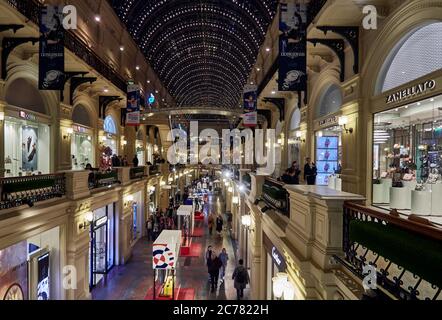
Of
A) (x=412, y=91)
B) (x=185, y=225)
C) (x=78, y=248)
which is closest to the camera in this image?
(x=412, y=91)

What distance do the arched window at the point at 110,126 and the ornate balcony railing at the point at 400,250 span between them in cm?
1822

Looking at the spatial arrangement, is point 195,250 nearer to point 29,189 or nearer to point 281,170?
point 281,170

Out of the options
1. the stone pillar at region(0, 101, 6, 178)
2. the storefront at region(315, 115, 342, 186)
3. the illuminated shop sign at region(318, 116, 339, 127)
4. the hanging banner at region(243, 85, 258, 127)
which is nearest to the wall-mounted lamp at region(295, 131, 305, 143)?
the storefront at region(315, 115, 342, 186)

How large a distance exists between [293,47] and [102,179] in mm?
9114

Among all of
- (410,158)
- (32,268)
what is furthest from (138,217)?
(410,158)

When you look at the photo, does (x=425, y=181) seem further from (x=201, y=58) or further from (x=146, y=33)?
(x=201, y=58)

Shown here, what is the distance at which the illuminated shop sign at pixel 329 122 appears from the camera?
33.5 feet

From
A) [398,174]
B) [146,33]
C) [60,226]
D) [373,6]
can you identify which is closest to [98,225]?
[60,226]

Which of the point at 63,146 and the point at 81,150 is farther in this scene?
the point at 81,150

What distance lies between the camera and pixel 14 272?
24.3 feet

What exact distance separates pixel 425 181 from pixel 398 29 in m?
3.41

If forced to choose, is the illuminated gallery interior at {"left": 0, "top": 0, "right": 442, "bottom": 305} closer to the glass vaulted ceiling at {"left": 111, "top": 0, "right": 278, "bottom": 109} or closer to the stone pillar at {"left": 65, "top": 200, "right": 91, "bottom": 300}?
the stone pillar at {"left": 65, "top": 200, "right": 91, "bottom": 300}

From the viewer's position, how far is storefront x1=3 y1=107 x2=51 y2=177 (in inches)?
445

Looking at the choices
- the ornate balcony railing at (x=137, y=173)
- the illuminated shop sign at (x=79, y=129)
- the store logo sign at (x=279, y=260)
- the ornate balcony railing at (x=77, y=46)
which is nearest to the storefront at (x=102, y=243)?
the ornate balcony railing at (x=137, y=173)
